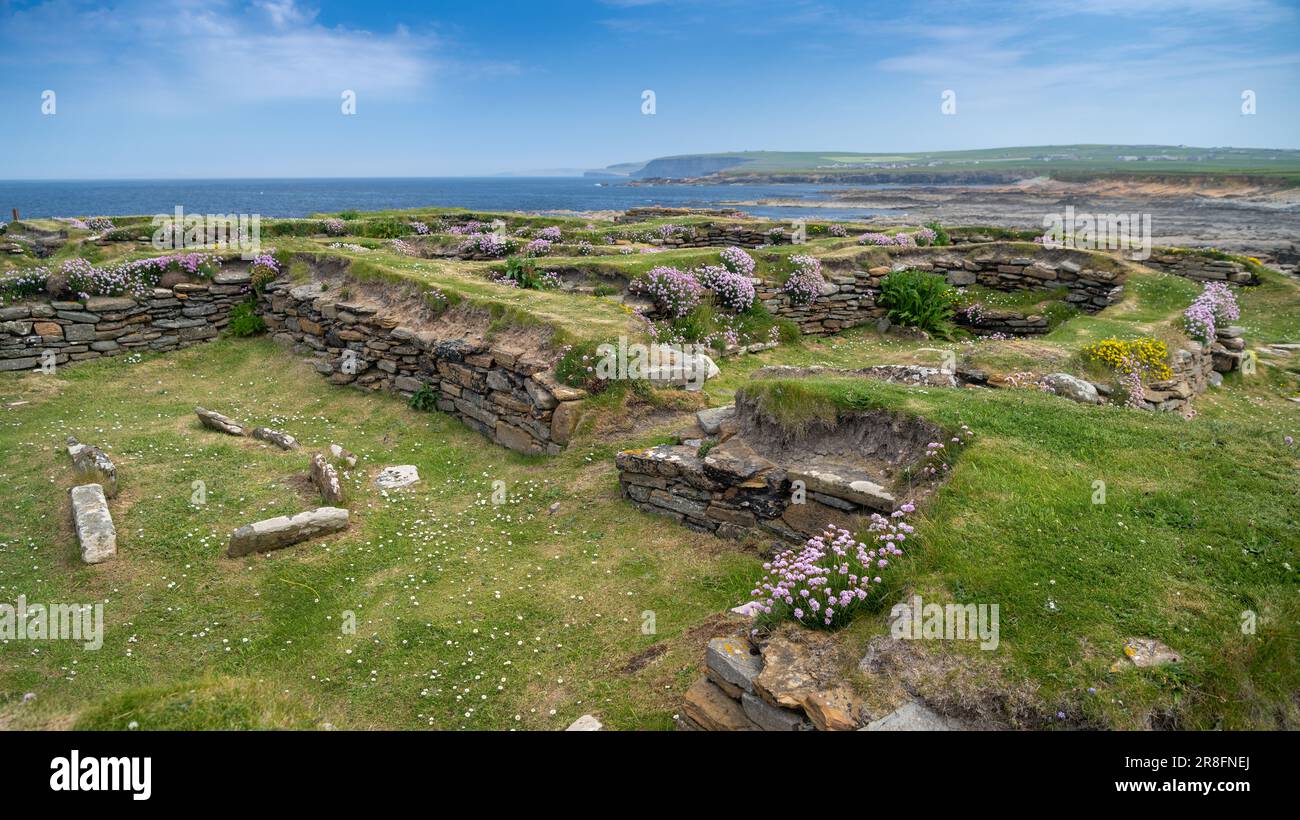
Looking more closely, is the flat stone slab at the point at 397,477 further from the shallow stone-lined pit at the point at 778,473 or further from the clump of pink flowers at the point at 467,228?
the clump of pink flowers at the point at 467,228

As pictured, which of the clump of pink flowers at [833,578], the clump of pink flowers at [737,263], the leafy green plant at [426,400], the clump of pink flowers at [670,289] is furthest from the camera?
the clump of pink flowers at [737,263]

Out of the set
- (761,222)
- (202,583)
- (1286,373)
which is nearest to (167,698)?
(202,583)

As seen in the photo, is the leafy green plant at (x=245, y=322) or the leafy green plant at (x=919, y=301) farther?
the leafy green plant at (x=919, y=301)

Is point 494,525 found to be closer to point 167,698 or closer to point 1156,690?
point 167,698

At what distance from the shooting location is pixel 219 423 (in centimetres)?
1209

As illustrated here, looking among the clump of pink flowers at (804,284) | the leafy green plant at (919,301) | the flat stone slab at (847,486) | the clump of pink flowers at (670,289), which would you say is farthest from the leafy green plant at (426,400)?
the leafy green plant at (919,301)

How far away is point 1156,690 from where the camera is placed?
435 cm

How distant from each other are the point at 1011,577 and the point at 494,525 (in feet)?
21.3

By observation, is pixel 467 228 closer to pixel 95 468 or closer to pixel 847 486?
pixel 95 468

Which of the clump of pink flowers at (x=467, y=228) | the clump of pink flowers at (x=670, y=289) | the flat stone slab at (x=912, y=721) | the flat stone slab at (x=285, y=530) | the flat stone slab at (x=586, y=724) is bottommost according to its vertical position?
the flat stone slab at (x=586, y=724)

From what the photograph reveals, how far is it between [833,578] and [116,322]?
18.1m

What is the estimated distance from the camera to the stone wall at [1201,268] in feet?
76.6

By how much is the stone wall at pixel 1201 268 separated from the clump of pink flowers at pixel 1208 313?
286 inches

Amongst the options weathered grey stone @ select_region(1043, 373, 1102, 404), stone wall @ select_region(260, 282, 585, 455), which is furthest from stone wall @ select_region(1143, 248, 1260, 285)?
stone wall @ select_region(260, 282, 585, 455)
